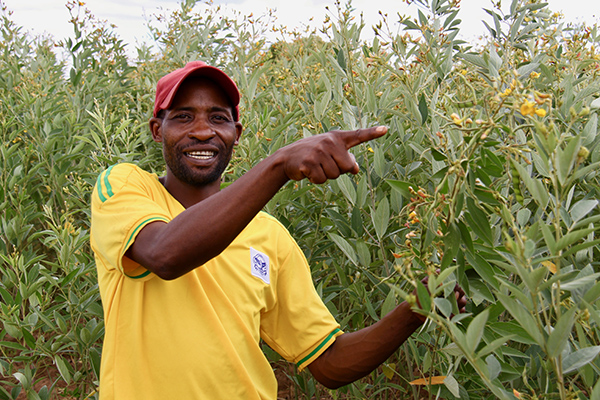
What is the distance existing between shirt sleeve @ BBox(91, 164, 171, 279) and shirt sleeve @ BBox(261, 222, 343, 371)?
0.55m

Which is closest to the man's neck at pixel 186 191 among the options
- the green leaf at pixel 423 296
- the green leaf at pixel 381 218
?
the green leaf at pixel 381 218

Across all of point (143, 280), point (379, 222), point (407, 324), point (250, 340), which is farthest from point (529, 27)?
point (143, 280)

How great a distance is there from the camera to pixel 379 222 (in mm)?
1767

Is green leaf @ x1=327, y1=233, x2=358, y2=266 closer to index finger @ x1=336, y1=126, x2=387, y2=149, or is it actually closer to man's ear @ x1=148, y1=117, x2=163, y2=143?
index finger @ x1=336, y1=126, x2=387, y2=149

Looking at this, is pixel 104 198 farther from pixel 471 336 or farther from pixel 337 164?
pixel 471 336

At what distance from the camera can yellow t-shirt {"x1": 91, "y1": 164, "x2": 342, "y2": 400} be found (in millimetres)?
1521

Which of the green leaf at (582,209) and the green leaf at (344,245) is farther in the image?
the green leaf at (344,245)

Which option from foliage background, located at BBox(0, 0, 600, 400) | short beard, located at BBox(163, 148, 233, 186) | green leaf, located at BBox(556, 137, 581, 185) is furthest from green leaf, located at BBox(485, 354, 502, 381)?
short beard, located at BBox(163, 148, 233, 186)

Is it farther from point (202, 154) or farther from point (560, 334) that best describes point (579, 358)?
point (202, 154)

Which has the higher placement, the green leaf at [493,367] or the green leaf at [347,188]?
the green leaf at [347,188]

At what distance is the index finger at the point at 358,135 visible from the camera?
1187 mm

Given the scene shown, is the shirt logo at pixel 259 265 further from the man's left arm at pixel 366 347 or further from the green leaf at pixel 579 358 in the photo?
the green leaf at pixel 579 358

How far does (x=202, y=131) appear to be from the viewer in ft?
5.73

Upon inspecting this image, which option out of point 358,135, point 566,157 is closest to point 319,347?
point 358,135
